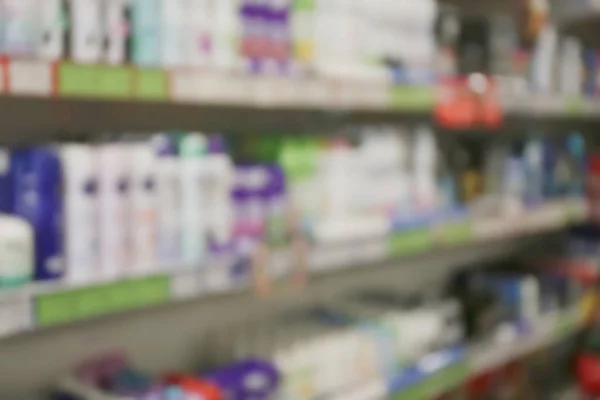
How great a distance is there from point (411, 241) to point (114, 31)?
0.93 metres

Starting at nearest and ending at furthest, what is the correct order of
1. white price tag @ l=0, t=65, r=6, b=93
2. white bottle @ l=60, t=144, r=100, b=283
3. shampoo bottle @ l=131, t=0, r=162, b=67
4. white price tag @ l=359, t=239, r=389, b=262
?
white price tag @ l=0, t=65, r=6, b=93 → white bottle @ l=60, t=144, r=100, b=283 → shampoo bottle @ l=131, t=0, r=162, b=67 → white price tag @ l=359, t=239, r=389, b=262

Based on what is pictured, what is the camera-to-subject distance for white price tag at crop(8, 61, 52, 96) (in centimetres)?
111

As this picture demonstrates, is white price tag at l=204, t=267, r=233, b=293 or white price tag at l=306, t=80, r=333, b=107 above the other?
white price tag at l=306, t=80, r=333, b=107

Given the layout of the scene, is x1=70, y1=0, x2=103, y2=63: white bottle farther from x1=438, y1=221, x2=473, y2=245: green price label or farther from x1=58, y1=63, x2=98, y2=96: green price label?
x1=438, y1=221, x2=473, y2=245: green price label

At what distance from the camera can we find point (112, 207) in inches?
49.5

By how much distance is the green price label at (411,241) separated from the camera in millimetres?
1819

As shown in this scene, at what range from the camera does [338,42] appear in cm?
171

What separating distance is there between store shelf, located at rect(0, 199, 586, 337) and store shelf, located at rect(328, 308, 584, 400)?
12.6 inches

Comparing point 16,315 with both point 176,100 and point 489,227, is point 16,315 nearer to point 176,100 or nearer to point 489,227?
point 176,100

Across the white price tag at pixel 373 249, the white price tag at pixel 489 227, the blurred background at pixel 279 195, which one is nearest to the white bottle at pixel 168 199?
the blurred background at pixel 279 195

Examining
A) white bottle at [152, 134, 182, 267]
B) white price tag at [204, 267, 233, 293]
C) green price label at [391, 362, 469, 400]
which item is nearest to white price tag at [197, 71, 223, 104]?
white bottle at [152, 134, 182, 267]

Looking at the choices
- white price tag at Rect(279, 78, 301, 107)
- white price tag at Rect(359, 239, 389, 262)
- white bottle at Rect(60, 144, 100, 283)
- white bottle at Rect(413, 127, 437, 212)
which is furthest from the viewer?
white bottle at Rect(413, 127, 437, 212)

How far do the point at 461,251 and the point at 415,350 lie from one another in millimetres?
858

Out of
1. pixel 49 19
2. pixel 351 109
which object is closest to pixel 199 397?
pixel 49 19
